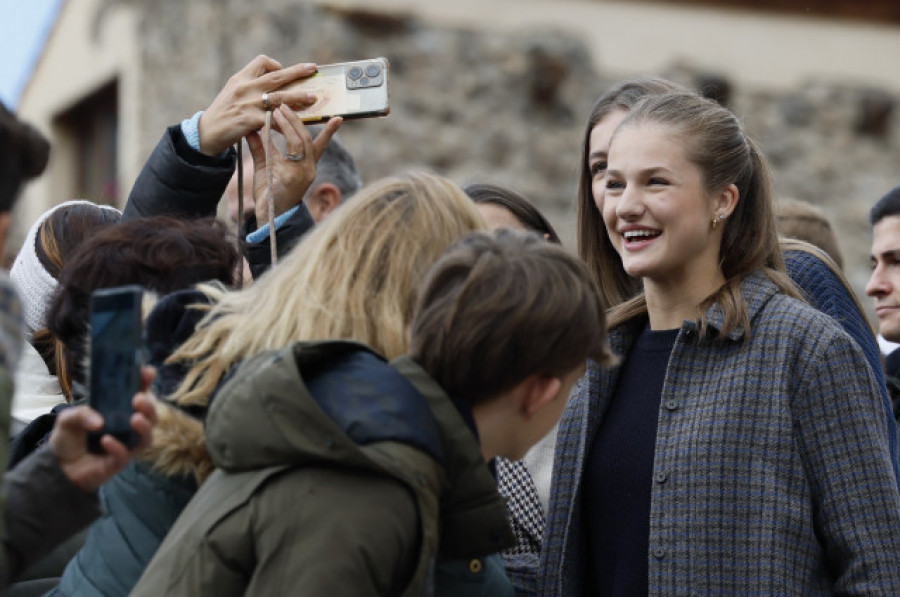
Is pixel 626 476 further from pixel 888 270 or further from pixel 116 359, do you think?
pixel 888 270

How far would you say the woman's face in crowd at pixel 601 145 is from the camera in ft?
10.9

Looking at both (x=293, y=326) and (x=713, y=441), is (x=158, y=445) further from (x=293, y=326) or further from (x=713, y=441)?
(x=713, y=441)

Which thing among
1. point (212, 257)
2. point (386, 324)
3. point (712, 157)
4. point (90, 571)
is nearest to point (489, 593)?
point (386, 324)

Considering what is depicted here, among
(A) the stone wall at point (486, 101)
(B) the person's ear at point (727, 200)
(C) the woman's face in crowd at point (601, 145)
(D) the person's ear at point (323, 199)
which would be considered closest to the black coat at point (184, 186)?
(C) the woman's face in crowd at point (601, 145)

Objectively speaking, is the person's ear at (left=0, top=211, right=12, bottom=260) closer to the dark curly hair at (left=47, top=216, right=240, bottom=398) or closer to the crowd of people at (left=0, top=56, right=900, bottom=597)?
the crowd of people at (left=0, top=56, right=900, bottom=597)

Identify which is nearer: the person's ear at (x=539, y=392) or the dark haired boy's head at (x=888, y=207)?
the person's ear at (x=539, y=392)

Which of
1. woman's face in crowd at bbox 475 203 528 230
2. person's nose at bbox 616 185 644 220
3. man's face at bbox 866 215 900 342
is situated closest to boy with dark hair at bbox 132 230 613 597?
person's nose at bbox 616 185 644 220

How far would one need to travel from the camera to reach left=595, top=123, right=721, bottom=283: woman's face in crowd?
284cm

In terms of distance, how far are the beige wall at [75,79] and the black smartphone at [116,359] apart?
7.34 meters

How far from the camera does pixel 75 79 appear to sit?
11.1 m

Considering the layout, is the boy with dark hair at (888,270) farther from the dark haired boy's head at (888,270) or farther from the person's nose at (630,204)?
the person's nose at (630,204)

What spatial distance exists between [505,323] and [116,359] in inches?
22.8

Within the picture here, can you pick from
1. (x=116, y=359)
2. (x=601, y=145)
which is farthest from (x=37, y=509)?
(x=601, y=145)

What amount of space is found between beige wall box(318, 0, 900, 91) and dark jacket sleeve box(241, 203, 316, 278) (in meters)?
6.30
